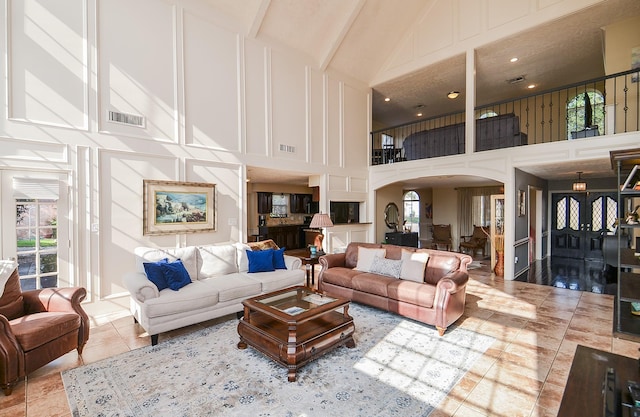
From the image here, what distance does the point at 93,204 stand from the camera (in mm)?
4137

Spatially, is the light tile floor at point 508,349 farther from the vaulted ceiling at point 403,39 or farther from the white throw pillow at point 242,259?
the vaulted ceiling at point 403,39

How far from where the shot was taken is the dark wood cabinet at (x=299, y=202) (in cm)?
1063

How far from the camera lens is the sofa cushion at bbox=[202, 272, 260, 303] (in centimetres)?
391

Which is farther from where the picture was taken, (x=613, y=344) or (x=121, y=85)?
(x=121, y=85)

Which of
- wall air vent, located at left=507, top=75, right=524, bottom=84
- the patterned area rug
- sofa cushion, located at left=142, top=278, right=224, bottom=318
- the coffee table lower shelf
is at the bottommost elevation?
the patterned area rug

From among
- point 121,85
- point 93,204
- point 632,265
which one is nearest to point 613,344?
point 632,265

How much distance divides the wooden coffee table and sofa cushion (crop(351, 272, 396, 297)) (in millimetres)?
950

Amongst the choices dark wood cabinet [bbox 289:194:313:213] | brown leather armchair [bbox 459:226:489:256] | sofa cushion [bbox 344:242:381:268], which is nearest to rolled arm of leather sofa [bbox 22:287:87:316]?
sofa cushion [bbox 344:242:381:268]

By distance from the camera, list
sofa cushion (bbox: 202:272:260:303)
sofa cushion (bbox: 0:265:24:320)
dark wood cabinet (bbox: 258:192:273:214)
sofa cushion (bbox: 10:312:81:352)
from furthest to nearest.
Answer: dark wood cabinet (bbox: 258:192:273:214), sofa cushion (bbox: 202:272:260:303), sofa cushion (bbox: 0:265:24:320), sofa cushion (bbox: 10:312:81:352)

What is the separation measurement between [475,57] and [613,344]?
6.10 meters

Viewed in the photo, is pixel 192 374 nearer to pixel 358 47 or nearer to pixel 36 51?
pixel 36 51

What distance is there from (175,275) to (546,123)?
1108 cm

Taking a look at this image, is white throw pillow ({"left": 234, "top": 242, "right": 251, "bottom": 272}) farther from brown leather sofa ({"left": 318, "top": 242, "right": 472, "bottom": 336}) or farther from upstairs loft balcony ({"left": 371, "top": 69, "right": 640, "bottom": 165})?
upstairs loft balcony ({"left": 371, "top": 69, "right": 640, "bottom": 165})

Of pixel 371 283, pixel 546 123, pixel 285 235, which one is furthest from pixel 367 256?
pixel 546 123
